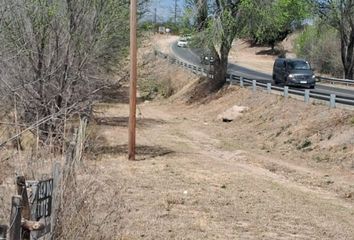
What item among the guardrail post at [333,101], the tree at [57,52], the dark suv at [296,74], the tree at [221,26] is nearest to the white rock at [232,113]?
the dark suv at [296,74]

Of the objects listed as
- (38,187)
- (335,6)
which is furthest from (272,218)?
(335,6)

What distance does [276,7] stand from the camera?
41.4m

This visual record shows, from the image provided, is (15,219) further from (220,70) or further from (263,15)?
(220,70)

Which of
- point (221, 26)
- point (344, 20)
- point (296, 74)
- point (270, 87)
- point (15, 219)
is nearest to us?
point (15, 219)

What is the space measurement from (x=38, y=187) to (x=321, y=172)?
14.9 meters

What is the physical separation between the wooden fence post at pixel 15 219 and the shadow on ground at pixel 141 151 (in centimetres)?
1477

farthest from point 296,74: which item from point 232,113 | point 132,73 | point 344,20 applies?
point 132,73

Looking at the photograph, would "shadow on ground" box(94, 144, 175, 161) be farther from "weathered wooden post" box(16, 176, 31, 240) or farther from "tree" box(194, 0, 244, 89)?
"tree" box(194, 0, 244, 89)

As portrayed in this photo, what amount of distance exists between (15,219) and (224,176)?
12.0 m

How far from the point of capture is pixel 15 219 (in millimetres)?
5297

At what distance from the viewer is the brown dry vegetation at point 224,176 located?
Answer: 10.0 meters

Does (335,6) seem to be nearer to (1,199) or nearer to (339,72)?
(339,72)

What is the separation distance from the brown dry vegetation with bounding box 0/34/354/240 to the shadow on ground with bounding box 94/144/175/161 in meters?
0.04

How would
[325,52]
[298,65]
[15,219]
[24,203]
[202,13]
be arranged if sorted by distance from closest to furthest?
[15,219] < [24,203] < [298,65] < [202,13] < [325,52]
